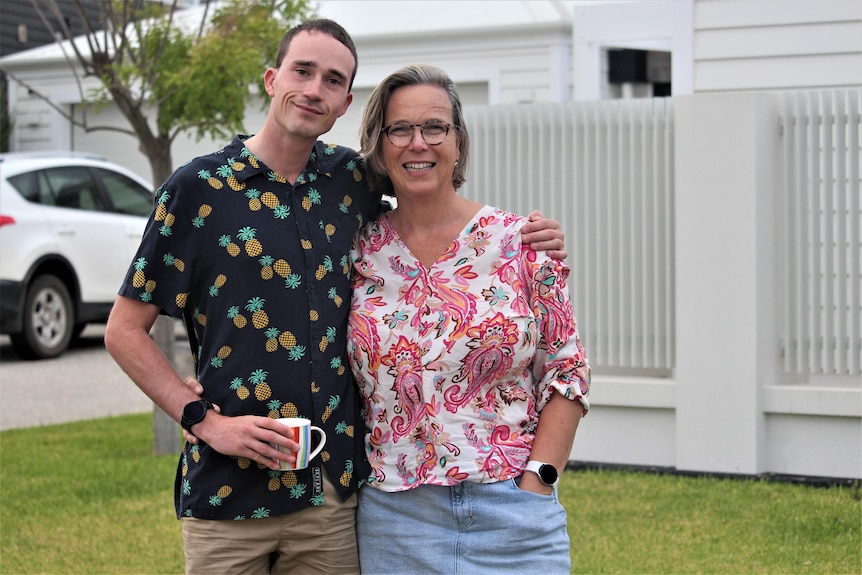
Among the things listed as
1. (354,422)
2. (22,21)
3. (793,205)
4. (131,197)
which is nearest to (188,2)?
(22,21)

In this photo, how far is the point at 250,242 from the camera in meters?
2.96

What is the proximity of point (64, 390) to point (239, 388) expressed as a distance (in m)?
8.33

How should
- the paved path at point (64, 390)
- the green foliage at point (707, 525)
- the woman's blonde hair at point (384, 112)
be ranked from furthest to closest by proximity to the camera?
the paved path at point (64, 390)
the green foliage at point (707, 525)
the woman's blonde hair at point (384, 112)

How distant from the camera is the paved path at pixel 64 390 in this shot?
9.71 metres

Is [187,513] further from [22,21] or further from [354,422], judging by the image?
[22,21]

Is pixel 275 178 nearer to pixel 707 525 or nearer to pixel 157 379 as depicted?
pixel 157 379

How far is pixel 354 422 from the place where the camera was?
10.1 ft

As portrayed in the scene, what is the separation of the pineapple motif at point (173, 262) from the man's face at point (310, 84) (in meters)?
0.43

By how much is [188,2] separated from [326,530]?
24701 mm

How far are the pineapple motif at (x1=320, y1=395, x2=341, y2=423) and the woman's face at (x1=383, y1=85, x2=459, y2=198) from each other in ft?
1.85

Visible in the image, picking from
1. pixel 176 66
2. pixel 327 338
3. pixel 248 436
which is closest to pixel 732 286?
pixel 176 66

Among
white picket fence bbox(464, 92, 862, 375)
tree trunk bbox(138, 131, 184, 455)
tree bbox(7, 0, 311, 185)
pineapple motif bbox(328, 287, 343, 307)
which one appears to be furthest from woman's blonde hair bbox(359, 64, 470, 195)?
tree trunk bbox(138, 131, 184, 455)

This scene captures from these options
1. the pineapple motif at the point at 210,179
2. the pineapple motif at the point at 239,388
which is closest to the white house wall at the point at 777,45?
the pineapple motif at the point at 210,179

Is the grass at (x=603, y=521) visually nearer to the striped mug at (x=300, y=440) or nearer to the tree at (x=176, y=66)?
the tree at (x=176, y=66)
